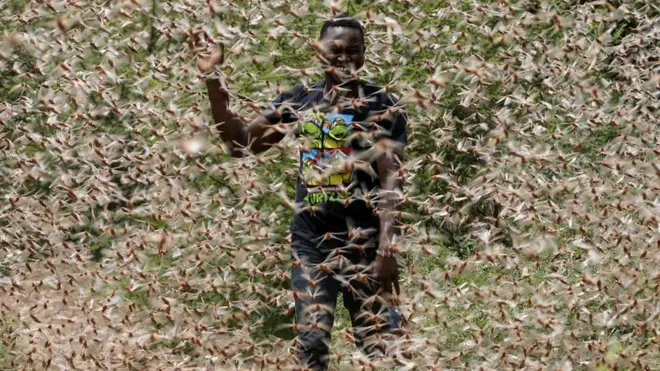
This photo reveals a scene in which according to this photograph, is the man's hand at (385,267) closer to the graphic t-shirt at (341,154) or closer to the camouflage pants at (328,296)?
the camouflage pants at (328,296)

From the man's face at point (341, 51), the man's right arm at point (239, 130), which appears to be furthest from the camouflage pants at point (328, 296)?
the man's face at point (341, 51)

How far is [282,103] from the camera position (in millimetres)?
4090

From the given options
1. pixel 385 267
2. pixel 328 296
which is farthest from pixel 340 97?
pixel 328 296

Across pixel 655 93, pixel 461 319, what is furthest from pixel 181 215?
pixel 655 93

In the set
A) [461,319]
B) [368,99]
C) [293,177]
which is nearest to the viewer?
[368,99]

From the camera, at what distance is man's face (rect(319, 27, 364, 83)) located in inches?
156

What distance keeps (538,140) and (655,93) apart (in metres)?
0.83

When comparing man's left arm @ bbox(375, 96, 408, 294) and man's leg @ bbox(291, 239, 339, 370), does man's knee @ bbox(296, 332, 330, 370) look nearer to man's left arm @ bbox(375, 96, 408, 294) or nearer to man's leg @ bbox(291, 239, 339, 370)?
man's leg @ bbox(291, 239, 339, 370)

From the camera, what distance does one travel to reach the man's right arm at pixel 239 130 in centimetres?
407

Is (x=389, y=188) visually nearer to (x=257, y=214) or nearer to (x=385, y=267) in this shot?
(x=385, y=267)

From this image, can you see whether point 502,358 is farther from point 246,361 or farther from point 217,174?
point 217,174

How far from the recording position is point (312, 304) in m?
4.00

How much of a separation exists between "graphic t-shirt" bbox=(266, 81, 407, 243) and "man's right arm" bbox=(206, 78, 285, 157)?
82 mm

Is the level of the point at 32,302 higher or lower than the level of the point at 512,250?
lower
